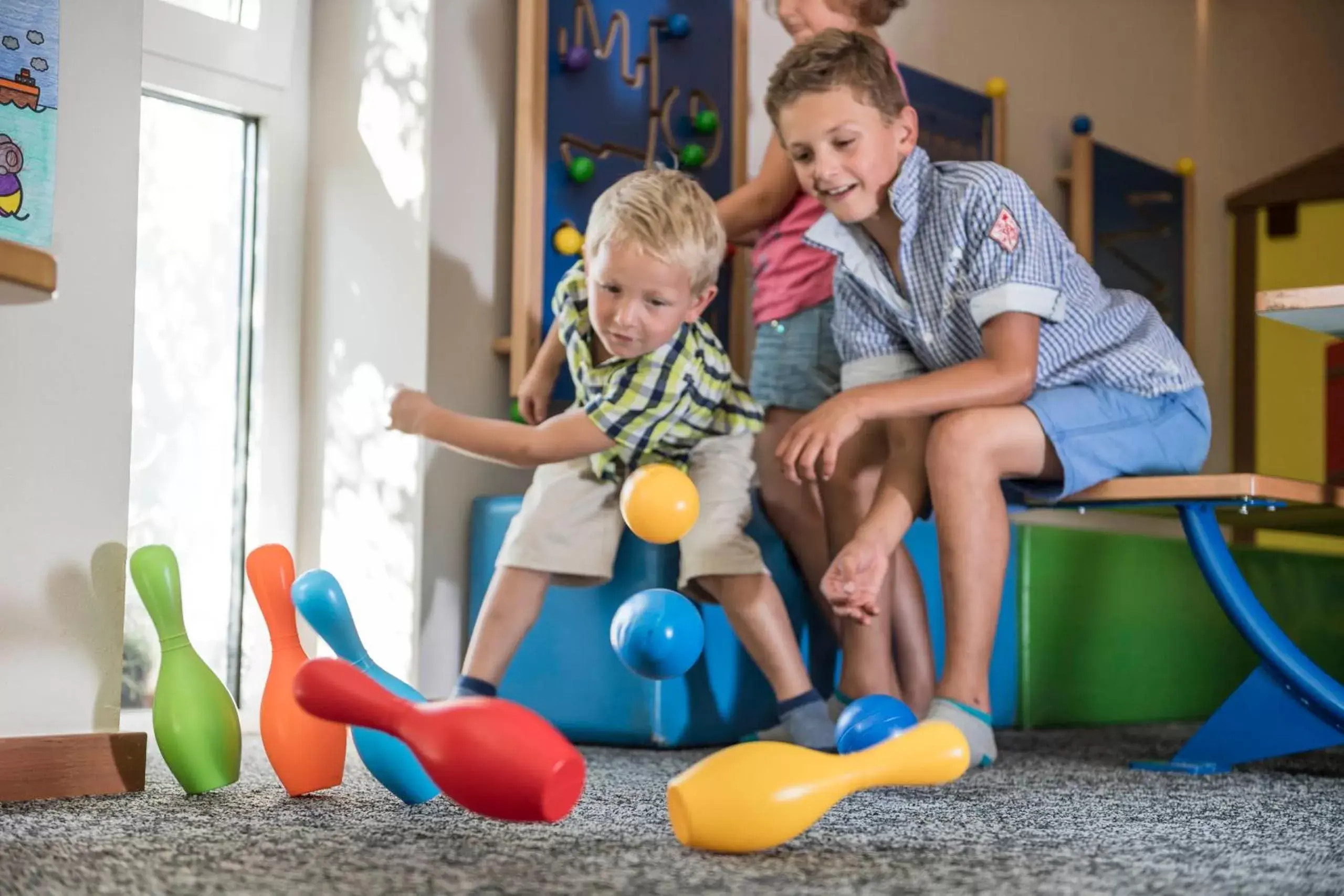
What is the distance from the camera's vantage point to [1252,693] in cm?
147

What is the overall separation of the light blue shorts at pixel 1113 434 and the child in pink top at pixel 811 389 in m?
0.18

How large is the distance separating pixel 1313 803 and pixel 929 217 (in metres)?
0.70

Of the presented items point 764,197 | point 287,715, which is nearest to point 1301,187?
point 764,197

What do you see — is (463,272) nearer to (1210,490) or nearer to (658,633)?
(658,633)

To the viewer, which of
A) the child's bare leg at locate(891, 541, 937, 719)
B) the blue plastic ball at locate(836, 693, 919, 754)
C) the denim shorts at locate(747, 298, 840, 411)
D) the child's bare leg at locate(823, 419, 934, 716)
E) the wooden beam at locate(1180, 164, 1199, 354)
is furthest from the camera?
the wooden beam at locate(1180, 164, 1199, 354)

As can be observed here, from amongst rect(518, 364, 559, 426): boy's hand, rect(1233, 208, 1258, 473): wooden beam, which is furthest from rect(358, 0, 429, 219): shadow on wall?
rect(1233, 208, 1258, 473): wooden beam

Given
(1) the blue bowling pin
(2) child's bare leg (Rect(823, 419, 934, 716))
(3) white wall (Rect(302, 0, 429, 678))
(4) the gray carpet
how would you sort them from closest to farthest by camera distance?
1. (4) the gray carpet
2. (1) the blue bowling pin
3. (2) child's bare leg (Rect(823, 419, 934, 716))
4. (3) white wall (Rect(302, 0, 429, 678))

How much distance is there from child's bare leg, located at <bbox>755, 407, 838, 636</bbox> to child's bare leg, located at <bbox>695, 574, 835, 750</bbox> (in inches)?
5.8

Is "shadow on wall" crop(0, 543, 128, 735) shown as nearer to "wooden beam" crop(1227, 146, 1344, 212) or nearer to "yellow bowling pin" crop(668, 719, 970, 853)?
"yellow bowling pin" crop(668, 719, 970, 853)

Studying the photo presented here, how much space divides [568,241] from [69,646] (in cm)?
88

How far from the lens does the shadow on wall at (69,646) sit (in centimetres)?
118

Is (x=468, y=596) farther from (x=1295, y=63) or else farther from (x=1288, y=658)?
(x=1295, y=63)

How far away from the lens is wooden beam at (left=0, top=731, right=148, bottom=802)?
115 centimetres

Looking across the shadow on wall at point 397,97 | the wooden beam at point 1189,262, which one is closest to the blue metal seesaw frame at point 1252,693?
the shadow on wall at point 397,97
